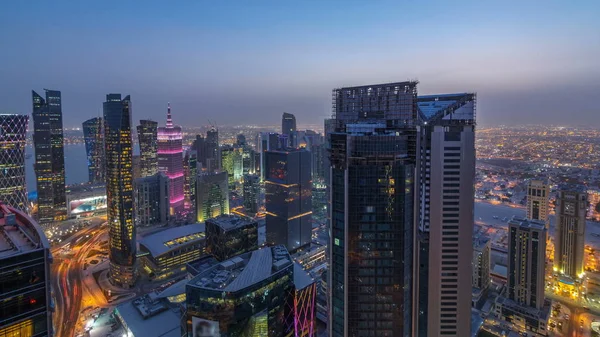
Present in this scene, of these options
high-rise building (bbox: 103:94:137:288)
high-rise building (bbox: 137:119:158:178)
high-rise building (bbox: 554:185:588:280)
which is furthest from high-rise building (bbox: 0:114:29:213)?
high-rise building (bbox: 554:185:588:280)

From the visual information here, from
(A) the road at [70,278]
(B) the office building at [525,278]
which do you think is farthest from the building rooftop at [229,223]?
(B) the office building at [525,278]

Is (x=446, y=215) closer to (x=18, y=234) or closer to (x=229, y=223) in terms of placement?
(x=229, y=223)

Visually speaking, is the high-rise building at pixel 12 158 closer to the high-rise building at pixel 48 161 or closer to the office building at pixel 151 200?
the office building at pixel 151 200

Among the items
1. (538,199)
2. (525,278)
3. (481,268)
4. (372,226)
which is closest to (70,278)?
(372,226)

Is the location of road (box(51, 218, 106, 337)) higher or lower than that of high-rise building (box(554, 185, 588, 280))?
lower

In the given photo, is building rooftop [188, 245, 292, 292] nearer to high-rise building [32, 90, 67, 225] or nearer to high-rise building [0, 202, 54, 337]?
high-rise building [0, 202, 54, 337]

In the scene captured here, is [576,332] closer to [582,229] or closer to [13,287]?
[582,229]

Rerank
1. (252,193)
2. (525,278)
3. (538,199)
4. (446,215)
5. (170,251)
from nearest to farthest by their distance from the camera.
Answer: (446,215), (525,278), (170,251), (538,199), (252,193)
